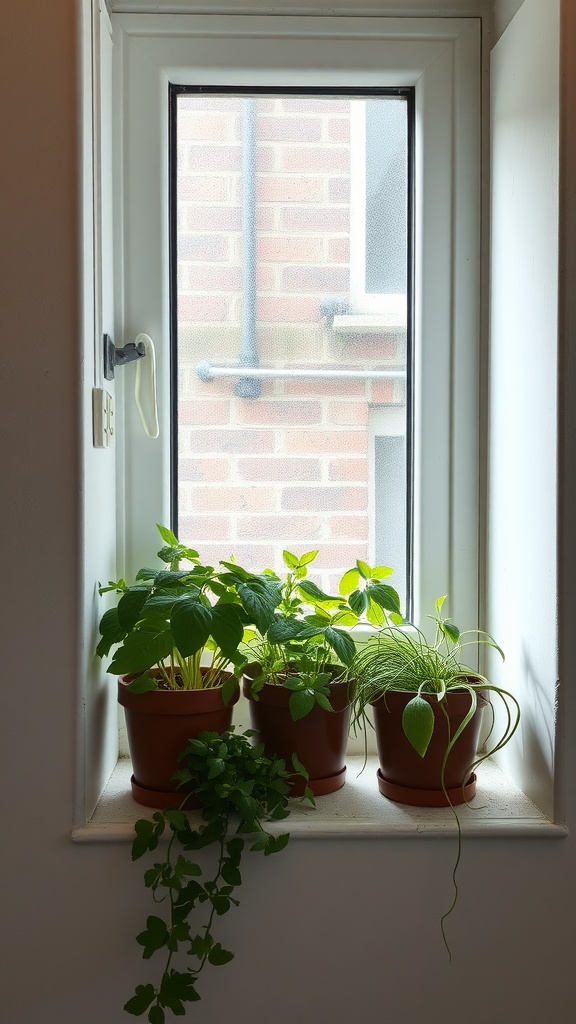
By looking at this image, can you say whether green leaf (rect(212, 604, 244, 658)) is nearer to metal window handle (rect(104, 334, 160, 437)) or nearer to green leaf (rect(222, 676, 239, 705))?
green leaf (rect(222, 676, 239, 705))

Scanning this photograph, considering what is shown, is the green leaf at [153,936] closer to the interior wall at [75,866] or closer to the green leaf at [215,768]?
the interior wall at [75,866]

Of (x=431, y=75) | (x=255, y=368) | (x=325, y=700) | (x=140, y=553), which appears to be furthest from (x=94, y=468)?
(x=431, y=75)

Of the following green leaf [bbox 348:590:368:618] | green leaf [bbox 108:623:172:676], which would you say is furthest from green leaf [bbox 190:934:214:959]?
green leaf [bbox 348:590:368:618]

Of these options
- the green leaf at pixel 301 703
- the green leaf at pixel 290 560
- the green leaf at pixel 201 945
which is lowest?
the green leaf at pixel 201 945

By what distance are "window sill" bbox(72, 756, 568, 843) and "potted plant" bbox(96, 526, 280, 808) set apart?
0.19ft

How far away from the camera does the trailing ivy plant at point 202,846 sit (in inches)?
42.8

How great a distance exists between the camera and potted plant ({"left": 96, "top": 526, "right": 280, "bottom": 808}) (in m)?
1.14

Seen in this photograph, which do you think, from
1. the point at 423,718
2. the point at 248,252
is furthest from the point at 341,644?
the point at 248,252

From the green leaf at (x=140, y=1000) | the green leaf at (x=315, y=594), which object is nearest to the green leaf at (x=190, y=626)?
the green leaf at (x=315, y=594)

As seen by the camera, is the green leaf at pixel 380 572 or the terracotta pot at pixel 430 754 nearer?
the terracotta pot at pixel 430 754

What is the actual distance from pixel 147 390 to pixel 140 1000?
923 mm

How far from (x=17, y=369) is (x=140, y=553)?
0.44 m

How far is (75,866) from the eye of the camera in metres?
1.18

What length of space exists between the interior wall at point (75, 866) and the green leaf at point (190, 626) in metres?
0.15
